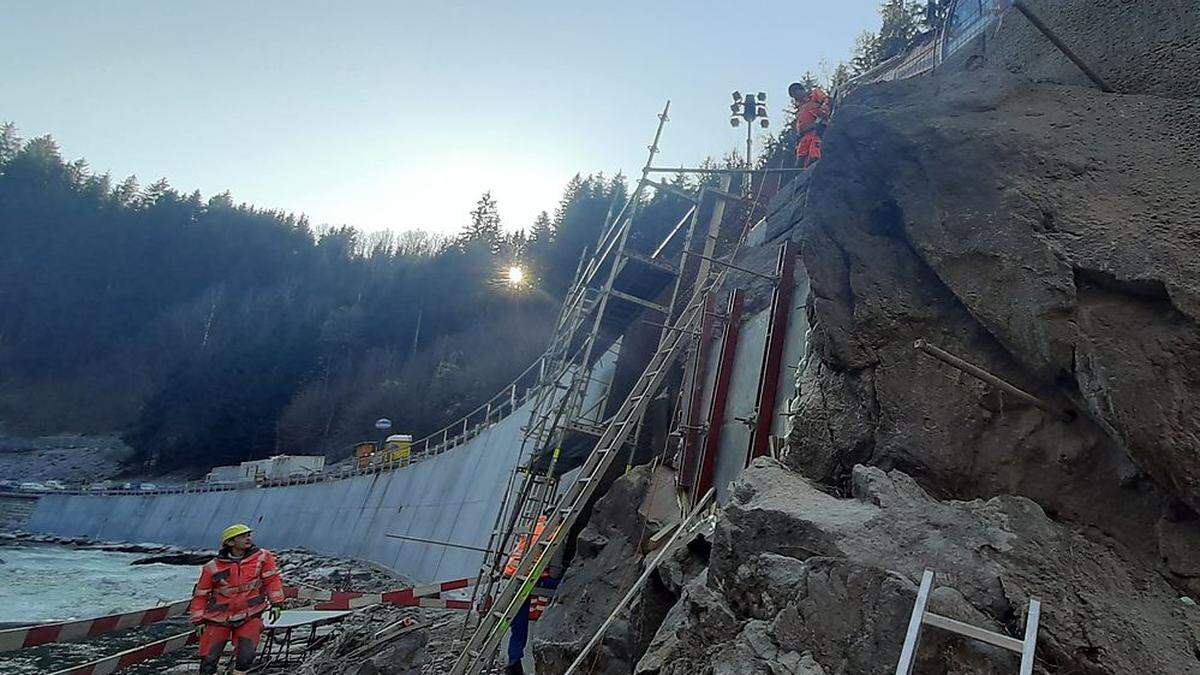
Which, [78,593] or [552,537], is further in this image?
[78,593]

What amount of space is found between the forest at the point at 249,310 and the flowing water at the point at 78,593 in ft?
47.5

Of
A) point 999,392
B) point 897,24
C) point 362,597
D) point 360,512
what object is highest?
point 897,24

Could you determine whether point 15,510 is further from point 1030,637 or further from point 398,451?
point 1030,637

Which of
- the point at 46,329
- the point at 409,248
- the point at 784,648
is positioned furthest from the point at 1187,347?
the point at 46,329

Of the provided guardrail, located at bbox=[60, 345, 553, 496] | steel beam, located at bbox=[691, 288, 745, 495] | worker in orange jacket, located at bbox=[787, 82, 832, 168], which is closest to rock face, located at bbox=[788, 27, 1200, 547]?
steel beam, located at bbox=[691, 288, 745, 495]

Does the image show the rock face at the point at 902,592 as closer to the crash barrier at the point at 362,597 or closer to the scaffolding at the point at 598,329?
the scaffolding at the point at 598,329

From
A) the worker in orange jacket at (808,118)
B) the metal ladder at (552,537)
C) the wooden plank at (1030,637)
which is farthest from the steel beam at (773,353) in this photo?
the wooden plank at (1030,637)

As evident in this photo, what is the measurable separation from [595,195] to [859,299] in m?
40.8

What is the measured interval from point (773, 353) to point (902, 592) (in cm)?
438

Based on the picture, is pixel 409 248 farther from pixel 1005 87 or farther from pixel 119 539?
pixel 1005 87

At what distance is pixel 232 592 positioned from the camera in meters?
6.35

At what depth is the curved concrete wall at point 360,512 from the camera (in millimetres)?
16312

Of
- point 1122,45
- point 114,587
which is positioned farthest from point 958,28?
point 114,587

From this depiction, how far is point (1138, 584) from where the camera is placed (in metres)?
3.13
